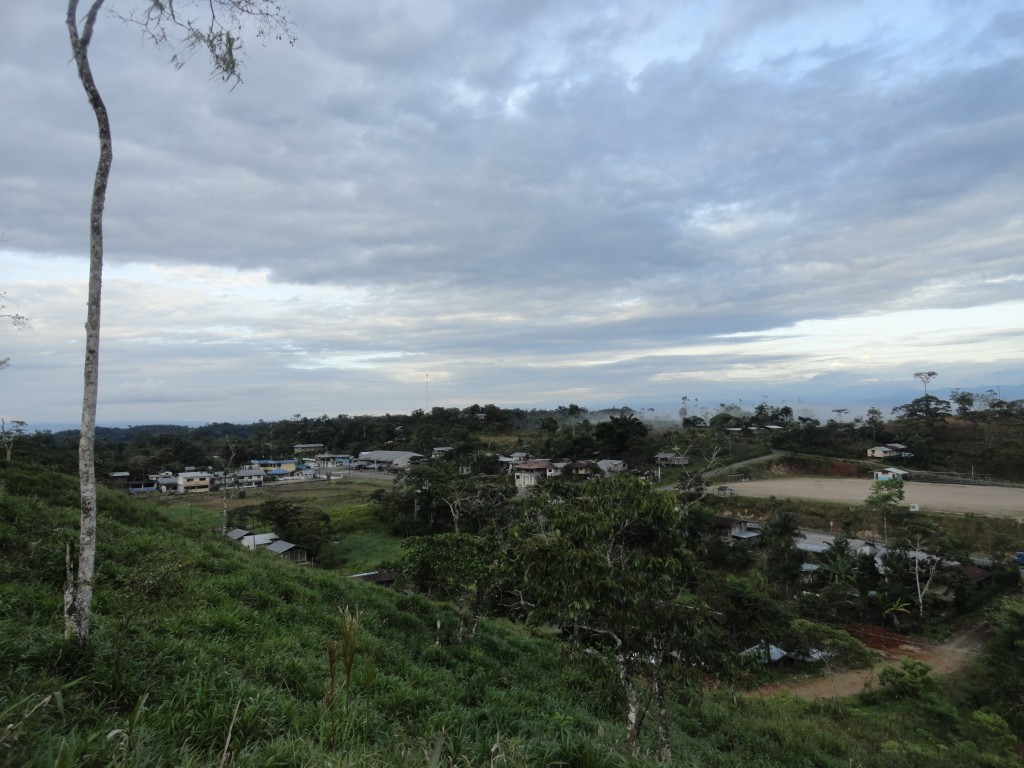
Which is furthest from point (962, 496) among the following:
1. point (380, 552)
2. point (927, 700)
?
point (380, 552)

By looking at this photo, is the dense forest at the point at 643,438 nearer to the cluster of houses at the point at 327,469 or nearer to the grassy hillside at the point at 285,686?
the cluster of houses at the point at 327,469

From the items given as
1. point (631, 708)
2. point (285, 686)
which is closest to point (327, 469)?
point (631, 708)

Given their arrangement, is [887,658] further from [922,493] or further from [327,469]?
[327,469]

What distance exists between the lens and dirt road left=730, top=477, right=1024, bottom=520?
38.8m

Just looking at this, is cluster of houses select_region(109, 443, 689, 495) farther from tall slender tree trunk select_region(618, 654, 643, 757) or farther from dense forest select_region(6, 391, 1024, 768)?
tall slender tree trunk select_region(618, 654, 643, 757)

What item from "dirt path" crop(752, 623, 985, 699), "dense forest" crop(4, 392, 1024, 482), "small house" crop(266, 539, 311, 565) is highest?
"dense forest" crop(4, 392, 1024, 482)

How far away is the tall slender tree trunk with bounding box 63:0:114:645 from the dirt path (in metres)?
20.0

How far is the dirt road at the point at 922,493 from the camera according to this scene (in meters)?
38.8

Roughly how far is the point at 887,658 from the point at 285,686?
2544cm

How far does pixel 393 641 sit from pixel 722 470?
53.6 m

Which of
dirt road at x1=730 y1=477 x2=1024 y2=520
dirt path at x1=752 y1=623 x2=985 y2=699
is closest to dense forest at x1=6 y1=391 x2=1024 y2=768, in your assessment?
dirt path at x1=752 y1=623 x2=985 y2=699

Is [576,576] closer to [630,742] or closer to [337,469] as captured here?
[630,742]

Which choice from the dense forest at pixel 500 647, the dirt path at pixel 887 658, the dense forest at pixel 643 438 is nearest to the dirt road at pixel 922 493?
the dense forest at pixel 643 438

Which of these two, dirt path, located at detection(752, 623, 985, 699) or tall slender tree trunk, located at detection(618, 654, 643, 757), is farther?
dirt path, located at detection(752, 623, 985, 699)
